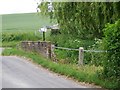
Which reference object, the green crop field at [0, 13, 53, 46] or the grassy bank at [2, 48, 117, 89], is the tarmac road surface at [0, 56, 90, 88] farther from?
the green crop field at [0, 13, 53, 46]

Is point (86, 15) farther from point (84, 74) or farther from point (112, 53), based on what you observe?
point (112, 53)

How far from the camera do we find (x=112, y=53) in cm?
985

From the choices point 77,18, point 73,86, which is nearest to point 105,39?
point 73,86

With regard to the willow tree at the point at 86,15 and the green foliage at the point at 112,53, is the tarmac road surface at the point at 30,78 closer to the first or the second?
the green foliage at the point at 112,53

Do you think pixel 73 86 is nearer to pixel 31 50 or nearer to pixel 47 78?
pixel 47 78

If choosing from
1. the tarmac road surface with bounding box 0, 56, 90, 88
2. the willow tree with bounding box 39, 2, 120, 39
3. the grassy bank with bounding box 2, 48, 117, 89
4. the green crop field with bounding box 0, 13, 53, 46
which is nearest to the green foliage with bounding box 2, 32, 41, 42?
the green crop field with bounding box 0, 13, 53, 46

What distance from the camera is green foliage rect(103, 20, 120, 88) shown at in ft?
31.7

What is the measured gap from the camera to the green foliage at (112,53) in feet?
31.7

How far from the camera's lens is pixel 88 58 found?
1475cm

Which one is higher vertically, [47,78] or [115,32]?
[115,32]

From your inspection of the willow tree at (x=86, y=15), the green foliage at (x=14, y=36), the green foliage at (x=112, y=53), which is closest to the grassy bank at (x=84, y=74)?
the green foliage at (x=112, y=53)

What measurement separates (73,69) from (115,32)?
2.47 m

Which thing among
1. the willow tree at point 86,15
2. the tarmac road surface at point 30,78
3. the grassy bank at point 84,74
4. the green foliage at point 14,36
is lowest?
the tarmac road surface at point 30,78

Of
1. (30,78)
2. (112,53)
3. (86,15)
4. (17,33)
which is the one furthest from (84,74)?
(17,33)
